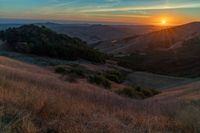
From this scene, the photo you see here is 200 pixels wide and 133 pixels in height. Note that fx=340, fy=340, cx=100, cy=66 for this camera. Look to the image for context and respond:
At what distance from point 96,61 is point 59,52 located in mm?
7669

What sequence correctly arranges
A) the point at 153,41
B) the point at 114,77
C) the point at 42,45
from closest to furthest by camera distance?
1. the point at 114,77
2. the point at 42,45
3. the point at 153,41

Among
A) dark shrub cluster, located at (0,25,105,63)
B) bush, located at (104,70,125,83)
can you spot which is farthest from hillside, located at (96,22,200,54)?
Result: bush, located at (104,70,125,83)

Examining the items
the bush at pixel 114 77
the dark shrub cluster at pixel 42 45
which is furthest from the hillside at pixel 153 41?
the bush at pixel 114 77

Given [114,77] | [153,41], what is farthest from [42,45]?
[153,41]

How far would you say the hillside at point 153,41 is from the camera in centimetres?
13138

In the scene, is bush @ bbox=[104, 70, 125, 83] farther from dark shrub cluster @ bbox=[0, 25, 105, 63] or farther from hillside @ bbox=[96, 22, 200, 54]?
hillside @ bbox=[96, 22, 200, 54]

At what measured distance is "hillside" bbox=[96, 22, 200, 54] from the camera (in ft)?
431

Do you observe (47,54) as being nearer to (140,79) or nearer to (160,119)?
(140,79)

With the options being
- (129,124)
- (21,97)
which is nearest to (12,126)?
(21,97)

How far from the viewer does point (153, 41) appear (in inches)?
5714

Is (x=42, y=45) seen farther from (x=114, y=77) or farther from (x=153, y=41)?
(x=153, y=41)

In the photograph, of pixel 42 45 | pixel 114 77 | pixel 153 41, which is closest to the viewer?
pixel 114 77

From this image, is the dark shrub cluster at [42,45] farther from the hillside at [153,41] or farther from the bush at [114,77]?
the hillside at [153,41]

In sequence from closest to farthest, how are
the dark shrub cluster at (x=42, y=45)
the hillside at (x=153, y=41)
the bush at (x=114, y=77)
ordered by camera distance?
the bush at (x=114, y=77) < the dark shrub cluster at (x=42, y=45) < the hillside at (x=153, y=41)
